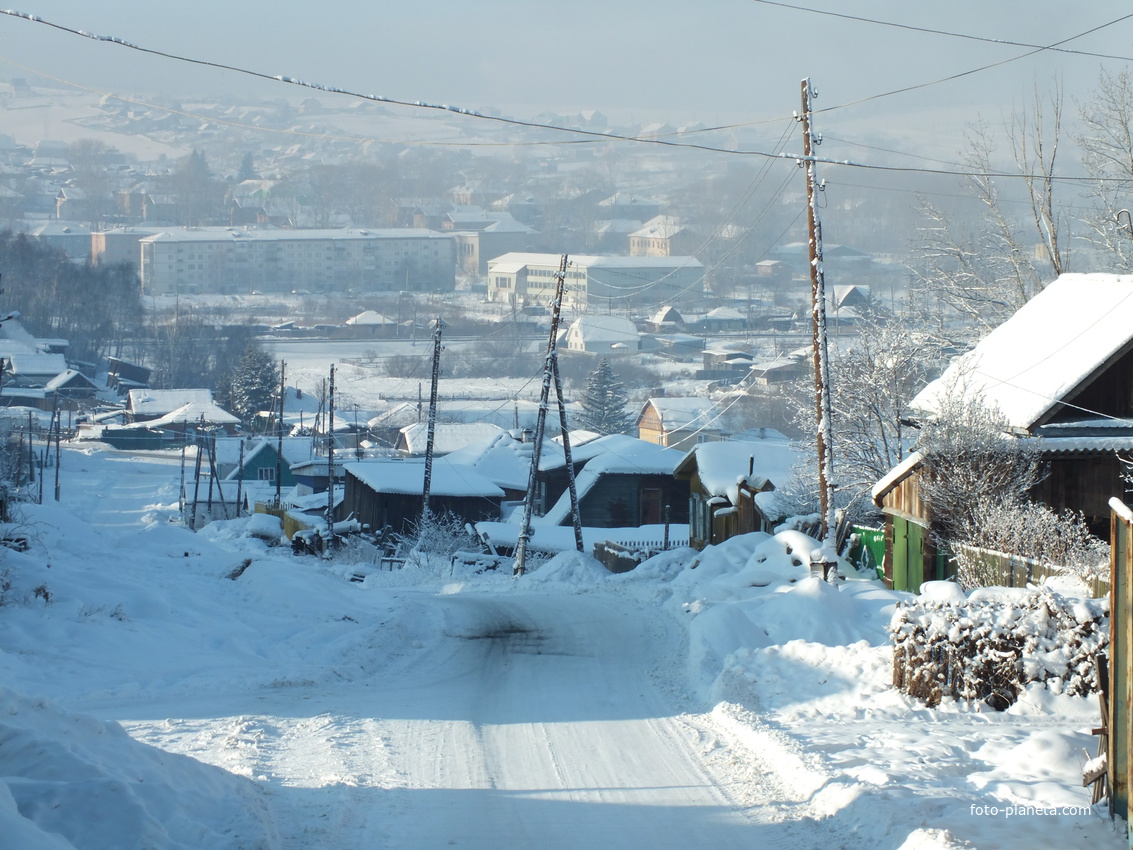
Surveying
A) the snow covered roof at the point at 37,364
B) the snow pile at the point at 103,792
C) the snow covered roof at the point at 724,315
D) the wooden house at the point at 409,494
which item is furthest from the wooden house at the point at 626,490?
the snow covered roof at the point at 724,315

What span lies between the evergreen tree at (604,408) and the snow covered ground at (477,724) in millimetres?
67924

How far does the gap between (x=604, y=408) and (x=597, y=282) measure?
8820cm

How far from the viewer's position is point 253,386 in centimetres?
9456

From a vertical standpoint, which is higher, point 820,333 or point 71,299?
point 71,299

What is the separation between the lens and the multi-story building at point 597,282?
172m

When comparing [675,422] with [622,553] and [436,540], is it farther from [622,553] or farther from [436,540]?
[622,553]

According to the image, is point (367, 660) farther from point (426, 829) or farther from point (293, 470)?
point (293, 470)

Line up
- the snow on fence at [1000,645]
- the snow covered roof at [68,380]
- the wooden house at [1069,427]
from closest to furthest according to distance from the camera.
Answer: the snow on fence at [1000,645], the wooden house at [1069,427], the snow covered roof at [68,380]

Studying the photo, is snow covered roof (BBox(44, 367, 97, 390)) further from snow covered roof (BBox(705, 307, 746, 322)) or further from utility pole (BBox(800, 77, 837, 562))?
utility pole (BBox(800, 77, 837, 562))

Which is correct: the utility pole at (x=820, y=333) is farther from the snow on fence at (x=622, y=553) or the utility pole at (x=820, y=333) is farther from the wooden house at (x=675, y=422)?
the wooden house at (x=675, y=422)

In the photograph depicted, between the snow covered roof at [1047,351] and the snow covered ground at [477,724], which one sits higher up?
the snow covered roof at [1047,351]

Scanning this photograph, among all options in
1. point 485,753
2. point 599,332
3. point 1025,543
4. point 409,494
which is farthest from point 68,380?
point 485,753

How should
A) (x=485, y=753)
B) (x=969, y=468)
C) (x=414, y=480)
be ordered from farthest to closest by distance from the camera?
1. (x=414, y=480)
2. (x=969, y=468)
3. (x=485, y=753)

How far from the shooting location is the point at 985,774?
790 cm
